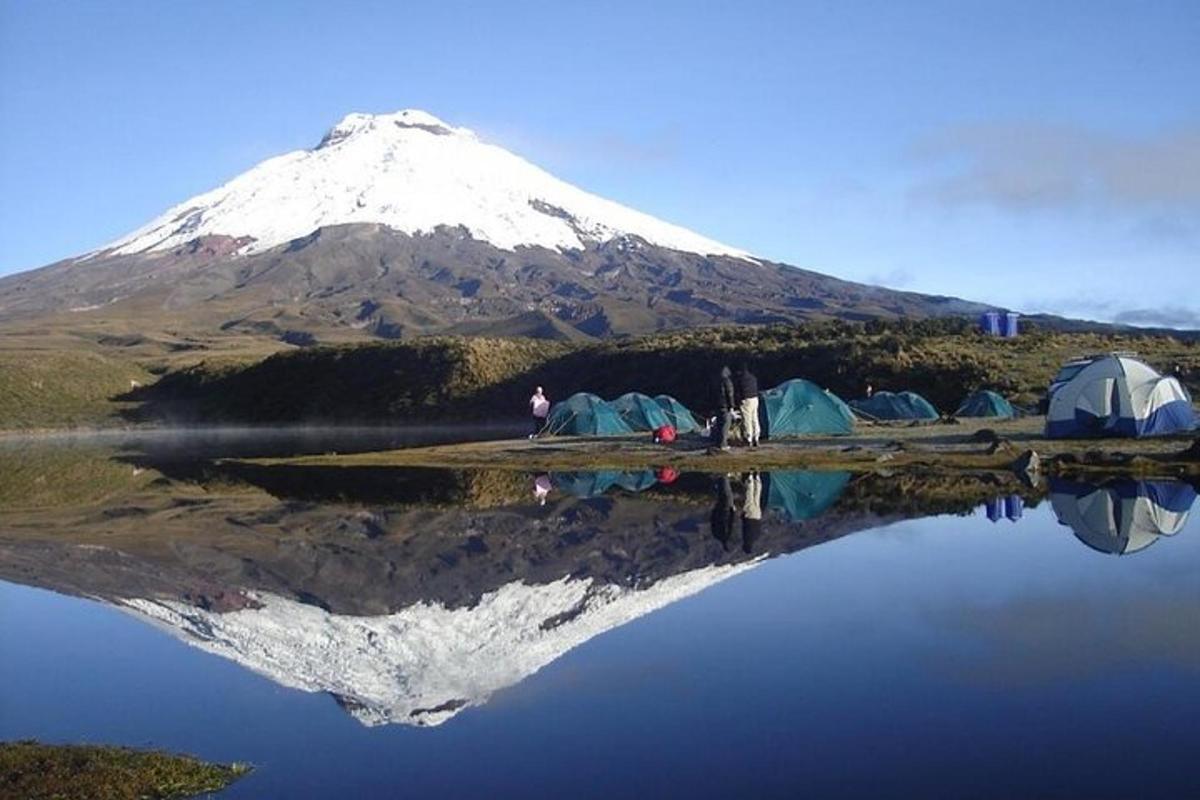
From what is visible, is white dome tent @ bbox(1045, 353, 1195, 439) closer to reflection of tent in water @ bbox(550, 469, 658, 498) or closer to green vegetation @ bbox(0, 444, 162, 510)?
reflection of tent in water @ bbox(550, 469, 658, 498)

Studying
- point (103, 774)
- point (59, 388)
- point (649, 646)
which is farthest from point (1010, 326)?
point (59, 388)

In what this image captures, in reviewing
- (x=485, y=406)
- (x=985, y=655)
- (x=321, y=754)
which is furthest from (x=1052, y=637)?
(x=485, y=406)

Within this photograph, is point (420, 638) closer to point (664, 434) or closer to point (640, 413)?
point (664, 434)

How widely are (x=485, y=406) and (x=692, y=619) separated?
5467cm

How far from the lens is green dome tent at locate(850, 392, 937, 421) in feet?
120

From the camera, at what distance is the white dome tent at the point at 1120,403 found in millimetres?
25688

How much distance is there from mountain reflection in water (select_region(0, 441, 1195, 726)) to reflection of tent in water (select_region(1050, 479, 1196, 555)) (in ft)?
0.18

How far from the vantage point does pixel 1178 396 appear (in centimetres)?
2619

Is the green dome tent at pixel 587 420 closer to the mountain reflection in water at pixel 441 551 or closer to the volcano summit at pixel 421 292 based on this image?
the mountain reflection in water at pixel 441 551

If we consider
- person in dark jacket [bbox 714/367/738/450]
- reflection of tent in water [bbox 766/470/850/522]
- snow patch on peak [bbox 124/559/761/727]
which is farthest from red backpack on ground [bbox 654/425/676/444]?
snow patch on peak [bbox 124/559/761/727]

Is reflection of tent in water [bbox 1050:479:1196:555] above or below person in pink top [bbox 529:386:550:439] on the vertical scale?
below

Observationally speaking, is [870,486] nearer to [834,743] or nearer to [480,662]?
[480,662]

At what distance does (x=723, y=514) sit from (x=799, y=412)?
1399 cm

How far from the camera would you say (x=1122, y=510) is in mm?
17062
